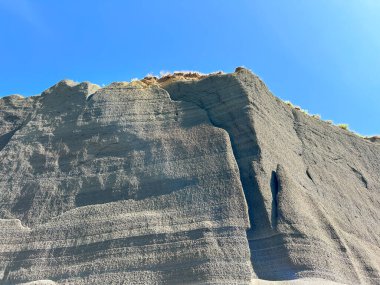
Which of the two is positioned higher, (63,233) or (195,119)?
(195,119)

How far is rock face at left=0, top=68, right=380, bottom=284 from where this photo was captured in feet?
36.2

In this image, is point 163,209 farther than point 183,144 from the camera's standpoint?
No

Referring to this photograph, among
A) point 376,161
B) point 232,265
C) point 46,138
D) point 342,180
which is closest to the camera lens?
point 232,265

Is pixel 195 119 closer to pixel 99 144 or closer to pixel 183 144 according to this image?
pixel 183 144

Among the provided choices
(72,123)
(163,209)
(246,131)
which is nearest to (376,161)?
(246,131)

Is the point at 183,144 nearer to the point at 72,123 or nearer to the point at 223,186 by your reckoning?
the point at 223,186

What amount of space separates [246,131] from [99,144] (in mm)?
4043

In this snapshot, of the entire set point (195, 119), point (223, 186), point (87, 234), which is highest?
point (195, 119)

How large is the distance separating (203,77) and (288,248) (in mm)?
6743

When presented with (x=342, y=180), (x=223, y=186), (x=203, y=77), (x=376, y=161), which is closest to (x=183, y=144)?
(x=223, y=186)

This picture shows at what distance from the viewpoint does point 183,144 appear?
1346 cm

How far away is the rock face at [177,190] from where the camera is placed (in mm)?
11039

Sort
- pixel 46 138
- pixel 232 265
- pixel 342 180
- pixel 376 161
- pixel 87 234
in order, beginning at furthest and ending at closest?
pixel 376 161, pixel 342 180, pixel 46 138, pixel 87 234, pixel 232 265

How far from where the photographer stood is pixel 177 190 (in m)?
12.4
